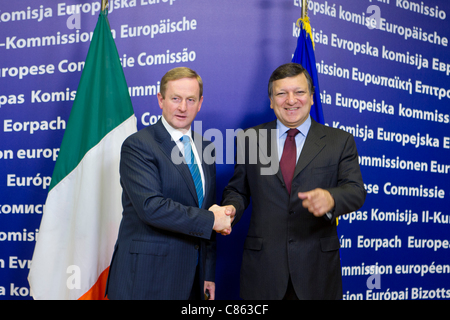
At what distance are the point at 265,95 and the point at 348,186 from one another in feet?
4.38

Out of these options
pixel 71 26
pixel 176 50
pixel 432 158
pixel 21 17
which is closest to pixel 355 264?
pixel 432 158

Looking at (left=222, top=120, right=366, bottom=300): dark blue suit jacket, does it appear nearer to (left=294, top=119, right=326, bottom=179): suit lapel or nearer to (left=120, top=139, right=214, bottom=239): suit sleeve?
(left=294, top=119, right=326, bottom=179): suit lapel

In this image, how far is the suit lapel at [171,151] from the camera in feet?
7.18

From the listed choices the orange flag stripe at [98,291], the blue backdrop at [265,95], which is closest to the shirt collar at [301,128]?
the blue backdrop at [265,95]

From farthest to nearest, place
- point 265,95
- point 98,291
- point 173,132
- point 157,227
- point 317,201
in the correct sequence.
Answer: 1. point 265,95
2. point 98,291
3. point 173,132
4. point 157,227
5. point 317,201

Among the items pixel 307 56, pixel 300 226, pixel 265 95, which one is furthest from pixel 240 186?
pixel 307 56

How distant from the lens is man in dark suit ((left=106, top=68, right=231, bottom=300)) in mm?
2061

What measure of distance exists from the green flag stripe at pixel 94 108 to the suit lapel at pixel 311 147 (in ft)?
4.38

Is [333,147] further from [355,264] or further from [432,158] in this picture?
[432,158]

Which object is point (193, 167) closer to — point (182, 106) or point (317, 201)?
point (182, 106)

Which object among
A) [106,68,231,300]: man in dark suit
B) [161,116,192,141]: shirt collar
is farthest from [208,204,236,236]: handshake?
[161,116,192,141]: shirt collar

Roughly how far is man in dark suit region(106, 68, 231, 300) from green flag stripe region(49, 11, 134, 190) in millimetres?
695

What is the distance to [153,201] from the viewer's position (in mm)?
2039

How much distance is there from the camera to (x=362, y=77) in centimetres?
355
